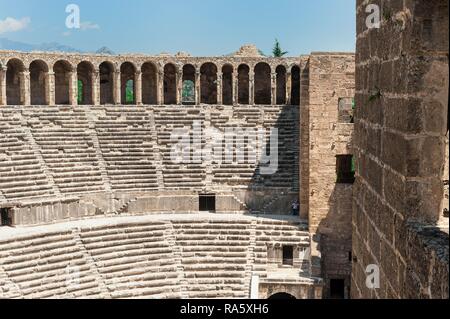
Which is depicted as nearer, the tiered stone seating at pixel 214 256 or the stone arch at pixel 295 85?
the tiered stone seating at pixel 214 256

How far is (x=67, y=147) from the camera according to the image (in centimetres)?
2430

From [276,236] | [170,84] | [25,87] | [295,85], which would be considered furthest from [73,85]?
[276,236]

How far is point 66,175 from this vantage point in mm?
23125

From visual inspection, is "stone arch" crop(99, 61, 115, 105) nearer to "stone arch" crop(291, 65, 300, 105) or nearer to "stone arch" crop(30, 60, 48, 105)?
"stone arch" crop(30, 60, 48, 105)

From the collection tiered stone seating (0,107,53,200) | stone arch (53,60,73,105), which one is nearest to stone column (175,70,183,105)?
stone arch (53,60,73,105)

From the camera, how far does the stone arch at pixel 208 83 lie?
31.4 m

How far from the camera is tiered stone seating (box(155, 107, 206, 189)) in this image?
947 inches

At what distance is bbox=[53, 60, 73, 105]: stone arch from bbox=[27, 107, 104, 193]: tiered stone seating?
11.7 ft

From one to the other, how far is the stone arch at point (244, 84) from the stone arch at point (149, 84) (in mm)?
4666

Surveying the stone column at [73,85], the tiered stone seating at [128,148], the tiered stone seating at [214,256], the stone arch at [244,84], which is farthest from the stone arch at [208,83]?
the tiered stone seating at [214,256]

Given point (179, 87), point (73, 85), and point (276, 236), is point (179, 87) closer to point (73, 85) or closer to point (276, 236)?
point (73, 85)

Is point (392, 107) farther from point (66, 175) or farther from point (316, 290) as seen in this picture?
point (66, 175)

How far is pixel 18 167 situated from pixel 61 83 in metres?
8.24

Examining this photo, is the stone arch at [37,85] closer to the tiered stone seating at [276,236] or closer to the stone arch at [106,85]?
the stone arch at [106,85]
